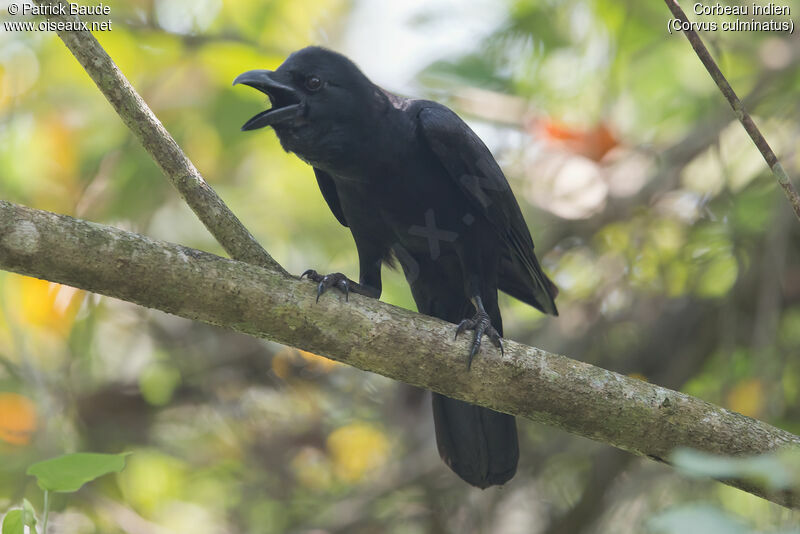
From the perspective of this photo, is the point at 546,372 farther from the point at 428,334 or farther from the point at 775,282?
the point at 775,282

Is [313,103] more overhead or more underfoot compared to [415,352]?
more overhead

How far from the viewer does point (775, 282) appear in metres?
4.20

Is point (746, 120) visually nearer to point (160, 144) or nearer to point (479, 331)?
point (479, 331)

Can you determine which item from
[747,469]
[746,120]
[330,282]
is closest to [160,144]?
[330,282]

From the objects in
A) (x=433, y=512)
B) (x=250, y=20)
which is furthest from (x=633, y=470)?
(x=250, y=20)

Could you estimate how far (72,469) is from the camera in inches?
80.4

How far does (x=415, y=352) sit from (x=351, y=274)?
270 cm

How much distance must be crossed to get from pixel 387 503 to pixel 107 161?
265 centimetres

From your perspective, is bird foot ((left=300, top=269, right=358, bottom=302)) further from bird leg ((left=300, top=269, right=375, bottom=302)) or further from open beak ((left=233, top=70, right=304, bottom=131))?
open beak ((left=233, top=70, right=304, bottom=131))

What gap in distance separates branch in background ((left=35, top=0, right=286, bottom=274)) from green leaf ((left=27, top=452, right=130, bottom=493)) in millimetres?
1026

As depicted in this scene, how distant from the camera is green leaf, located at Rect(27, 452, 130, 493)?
2.04 meters

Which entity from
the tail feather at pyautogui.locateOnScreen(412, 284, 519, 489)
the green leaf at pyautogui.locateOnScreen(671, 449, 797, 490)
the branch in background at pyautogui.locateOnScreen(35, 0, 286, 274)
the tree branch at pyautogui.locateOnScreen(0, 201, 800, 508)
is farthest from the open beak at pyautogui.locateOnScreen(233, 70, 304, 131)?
the green leaf at pyautogui.locateOnScreen(671, 449, 797, 490)

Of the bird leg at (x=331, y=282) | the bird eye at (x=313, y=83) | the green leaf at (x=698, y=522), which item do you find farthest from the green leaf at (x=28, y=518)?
the bird eye at (x=313, y=83)

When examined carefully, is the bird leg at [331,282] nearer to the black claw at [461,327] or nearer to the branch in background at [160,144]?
the branch in background at [160,144]
